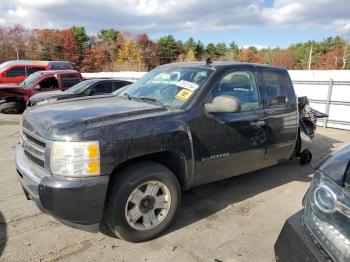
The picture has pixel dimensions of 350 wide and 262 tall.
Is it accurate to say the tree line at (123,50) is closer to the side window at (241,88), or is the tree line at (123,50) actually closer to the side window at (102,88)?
the side window at (102,88)

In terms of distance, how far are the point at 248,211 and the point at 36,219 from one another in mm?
2520

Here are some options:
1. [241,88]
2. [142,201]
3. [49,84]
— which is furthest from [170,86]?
[49,84]

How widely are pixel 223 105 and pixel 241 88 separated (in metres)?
0.78

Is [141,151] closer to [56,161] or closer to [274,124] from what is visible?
[56,161]

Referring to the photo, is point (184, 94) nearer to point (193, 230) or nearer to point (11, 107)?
point (193, 230)

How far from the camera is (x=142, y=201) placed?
3.19 m

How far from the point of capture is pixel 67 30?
2830 inches

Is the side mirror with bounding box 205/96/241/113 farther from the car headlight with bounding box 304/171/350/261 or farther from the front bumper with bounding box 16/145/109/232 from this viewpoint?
the car headlight with bounding box 304/171/350/261

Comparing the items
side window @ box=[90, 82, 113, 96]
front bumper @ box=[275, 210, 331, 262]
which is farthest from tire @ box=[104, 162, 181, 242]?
side window @ box=[90, 82, 113, 96]

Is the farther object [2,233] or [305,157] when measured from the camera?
[305,157]

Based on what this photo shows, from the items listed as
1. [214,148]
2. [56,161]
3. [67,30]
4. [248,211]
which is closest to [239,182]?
[248,211]

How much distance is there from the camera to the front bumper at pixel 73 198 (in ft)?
8.92

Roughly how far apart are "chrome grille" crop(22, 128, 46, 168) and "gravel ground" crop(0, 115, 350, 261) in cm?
83

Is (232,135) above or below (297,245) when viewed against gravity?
above
